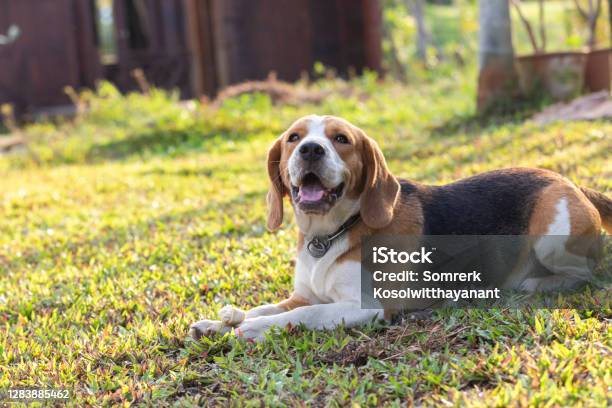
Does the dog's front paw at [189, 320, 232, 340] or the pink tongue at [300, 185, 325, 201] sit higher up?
the pink tongue at [300, 185, 325, 201]

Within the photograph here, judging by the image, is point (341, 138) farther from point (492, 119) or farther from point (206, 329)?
point (492, 119)

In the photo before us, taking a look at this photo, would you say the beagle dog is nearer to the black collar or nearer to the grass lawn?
the black collar

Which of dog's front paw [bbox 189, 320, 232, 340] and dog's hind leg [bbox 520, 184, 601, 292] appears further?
dog's hind leg [bbox 520, 184, 601, 292]

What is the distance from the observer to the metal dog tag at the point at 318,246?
166 inches

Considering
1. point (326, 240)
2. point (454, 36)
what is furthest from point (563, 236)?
point (454, 36)

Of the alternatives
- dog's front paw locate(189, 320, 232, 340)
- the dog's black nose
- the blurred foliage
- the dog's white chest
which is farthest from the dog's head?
the blurred foliage

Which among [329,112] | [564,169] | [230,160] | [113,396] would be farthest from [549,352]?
[329,112]

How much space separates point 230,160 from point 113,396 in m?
6.88

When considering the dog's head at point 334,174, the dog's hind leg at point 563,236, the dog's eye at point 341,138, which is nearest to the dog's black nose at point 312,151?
the dog's head at point 334,174

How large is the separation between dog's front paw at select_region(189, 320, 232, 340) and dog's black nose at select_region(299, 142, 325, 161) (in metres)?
0.98

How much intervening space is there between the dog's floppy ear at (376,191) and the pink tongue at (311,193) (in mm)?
257

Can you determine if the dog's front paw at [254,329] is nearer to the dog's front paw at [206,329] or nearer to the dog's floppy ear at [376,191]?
the dog's front paw at [206,329]

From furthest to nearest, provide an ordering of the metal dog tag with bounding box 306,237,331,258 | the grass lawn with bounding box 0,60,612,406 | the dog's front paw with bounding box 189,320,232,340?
the metal dog tag with bounding box 306,237,331,258
the dog's front paw with bounding box 189,320,232,340
the grass lawn with bounding box 0,60,612,406

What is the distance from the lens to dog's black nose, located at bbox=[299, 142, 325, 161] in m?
3.99
